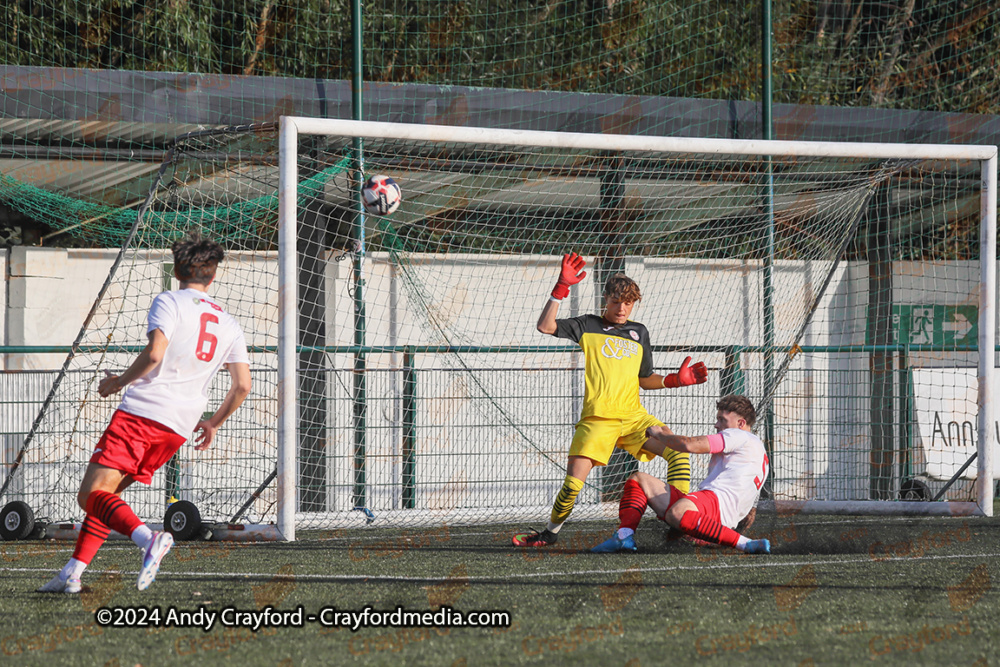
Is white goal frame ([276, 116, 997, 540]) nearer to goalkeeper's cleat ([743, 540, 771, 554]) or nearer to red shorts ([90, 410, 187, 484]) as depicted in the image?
red shorts ([90, 410, 187, 484])

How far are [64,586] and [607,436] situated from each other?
2.90 m

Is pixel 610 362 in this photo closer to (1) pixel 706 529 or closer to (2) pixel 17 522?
(1) pixel 706 529

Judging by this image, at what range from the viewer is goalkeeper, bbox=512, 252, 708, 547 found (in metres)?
6.00

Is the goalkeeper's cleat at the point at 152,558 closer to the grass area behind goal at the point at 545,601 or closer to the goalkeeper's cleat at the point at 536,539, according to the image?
the grass area behind goal at the point at 545,601

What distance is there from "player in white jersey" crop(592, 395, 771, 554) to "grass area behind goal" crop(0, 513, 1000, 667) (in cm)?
15

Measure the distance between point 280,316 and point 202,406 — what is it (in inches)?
60.4

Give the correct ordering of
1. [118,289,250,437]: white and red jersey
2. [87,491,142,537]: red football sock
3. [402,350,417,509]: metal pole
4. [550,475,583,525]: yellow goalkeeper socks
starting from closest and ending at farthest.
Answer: [87,491,142,537]: red football sock
[118,289,250,437]: white and red jersey
[550,475,583,525]: yellow goalkeeper socks
[402,350,417,509]: metal pole

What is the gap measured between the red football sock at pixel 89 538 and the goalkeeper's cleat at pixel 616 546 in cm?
255

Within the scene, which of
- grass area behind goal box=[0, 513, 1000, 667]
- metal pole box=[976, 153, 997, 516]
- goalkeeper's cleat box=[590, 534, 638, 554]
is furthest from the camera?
metal pole box=[976, 153, 997, 516]

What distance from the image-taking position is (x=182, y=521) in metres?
6.43

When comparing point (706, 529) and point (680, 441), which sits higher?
point (680, 441)

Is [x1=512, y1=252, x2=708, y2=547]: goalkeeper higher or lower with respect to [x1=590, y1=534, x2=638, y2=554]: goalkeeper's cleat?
higher

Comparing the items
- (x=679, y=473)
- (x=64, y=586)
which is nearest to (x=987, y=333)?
(x=679, y=473)

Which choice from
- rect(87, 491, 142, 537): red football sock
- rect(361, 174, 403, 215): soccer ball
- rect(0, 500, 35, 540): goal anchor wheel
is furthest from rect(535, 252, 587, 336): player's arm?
rect(0, 500, 35, 540): goal anchor wheel
